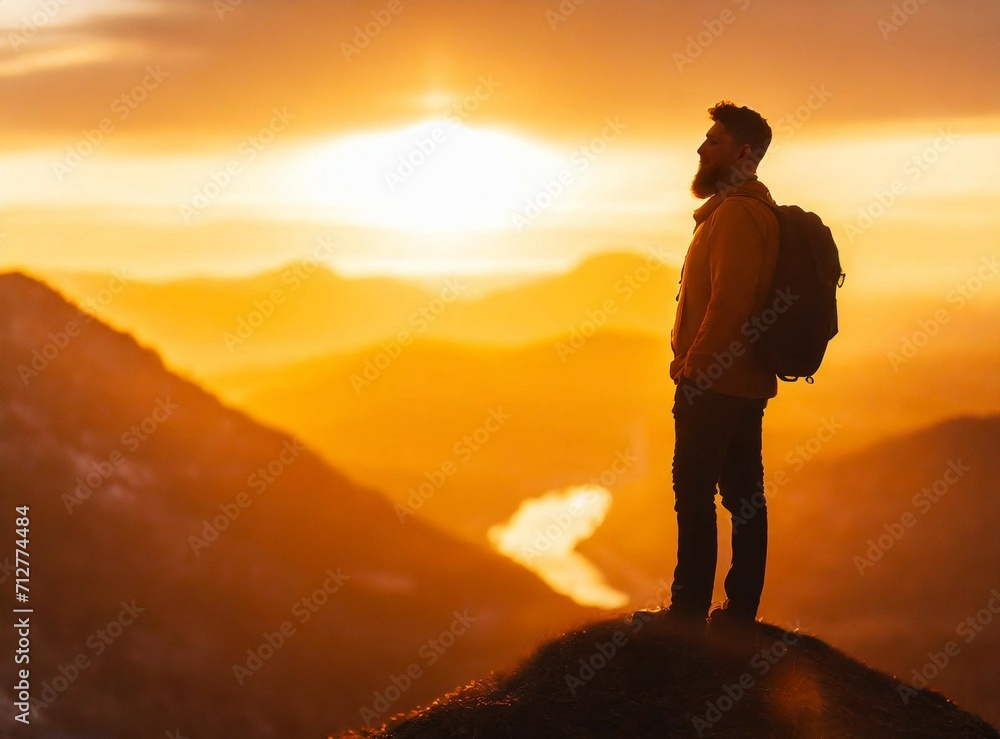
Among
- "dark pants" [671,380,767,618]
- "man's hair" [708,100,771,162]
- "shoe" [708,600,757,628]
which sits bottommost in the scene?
"shoe" [708,600,757,628]

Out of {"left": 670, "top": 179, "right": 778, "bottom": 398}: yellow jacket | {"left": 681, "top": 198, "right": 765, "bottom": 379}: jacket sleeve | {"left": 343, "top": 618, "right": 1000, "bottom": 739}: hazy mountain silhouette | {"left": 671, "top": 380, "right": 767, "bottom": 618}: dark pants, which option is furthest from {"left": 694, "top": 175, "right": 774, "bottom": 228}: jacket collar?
{"left": 343, "top": 618, "right": 1000, "bottom": 739}: hazy mountain silhouette

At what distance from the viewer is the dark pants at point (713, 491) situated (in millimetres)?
6164

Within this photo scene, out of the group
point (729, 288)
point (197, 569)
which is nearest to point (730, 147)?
point (729, 288)

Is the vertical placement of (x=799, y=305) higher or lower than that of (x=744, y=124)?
lower

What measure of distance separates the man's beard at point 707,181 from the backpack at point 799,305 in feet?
1.79

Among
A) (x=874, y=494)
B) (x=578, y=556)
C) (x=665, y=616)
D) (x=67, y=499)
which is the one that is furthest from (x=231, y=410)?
(x=665, y=616)

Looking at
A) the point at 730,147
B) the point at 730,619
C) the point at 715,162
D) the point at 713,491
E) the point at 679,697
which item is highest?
the point at 730,147

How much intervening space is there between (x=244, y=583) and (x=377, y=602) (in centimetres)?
1441

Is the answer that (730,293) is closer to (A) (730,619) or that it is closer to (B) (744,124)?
(B) (744,124)

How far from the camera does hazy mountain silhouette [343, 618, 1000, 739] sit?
6324mm

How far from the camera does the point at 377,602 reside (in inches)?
4075

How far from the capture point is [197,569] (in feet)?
329

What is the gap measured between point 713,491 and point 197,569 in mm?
101878

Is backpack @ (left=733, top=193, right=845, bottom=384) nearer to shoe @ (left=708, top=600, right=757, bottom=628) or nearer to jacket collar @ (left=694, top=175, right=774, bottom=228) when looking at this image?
jacket collar @ (left=694, top=175, right=774, bottom=228)
